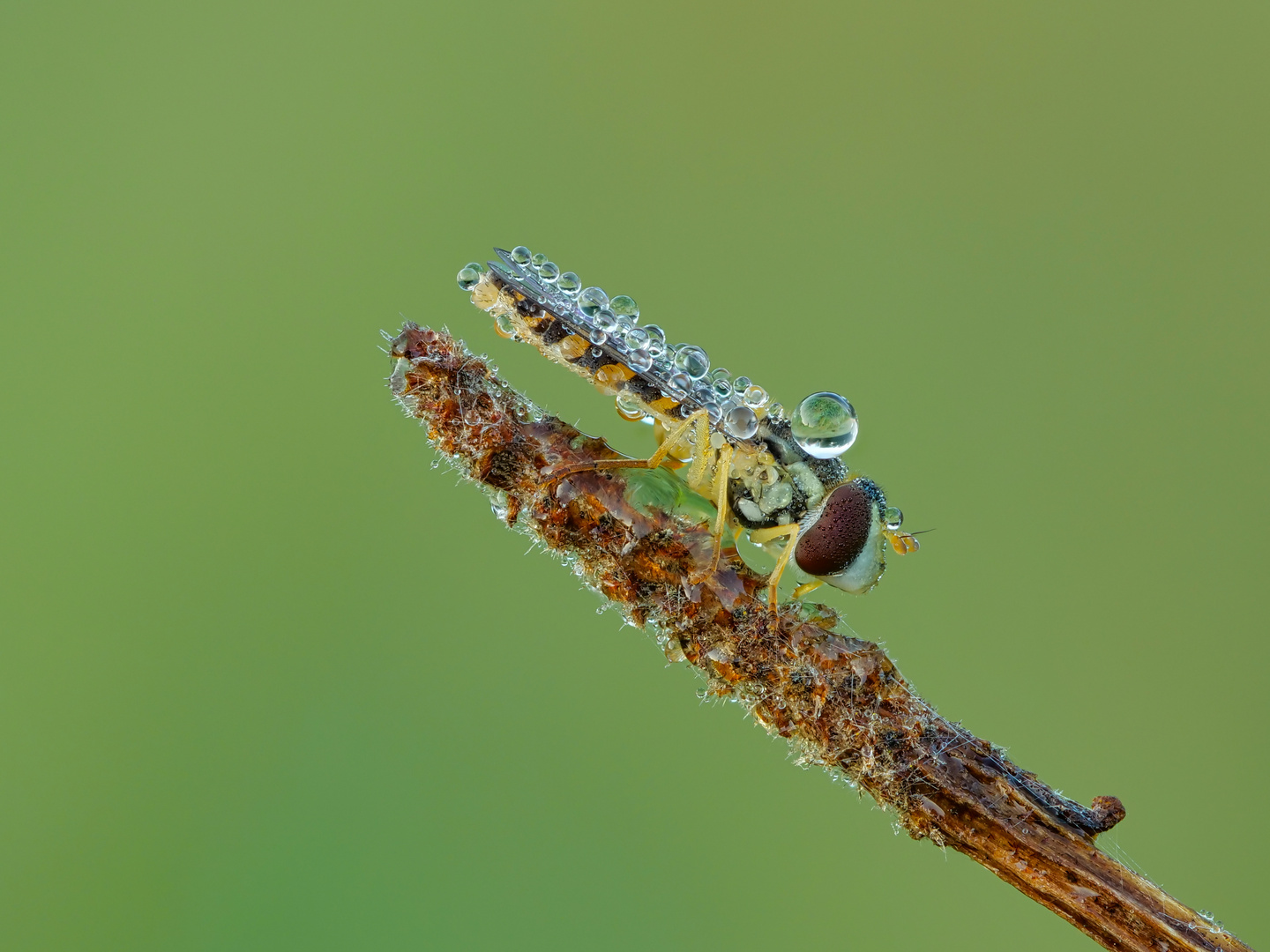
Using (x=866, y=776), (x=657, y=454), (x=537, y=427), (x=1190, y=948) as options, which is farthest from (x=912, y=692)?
(x=537, y=427)

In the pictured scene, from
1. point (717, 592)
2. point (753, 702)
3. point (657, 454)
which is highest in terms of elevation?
point (657, 454)

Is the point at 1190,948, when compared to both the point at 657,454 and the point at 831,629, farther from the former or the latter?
the point at 657,454

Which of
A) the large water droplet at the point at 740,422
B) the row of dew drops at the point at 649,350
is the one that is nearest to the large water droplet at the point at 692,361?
the row of dew drops at the point at 649,350

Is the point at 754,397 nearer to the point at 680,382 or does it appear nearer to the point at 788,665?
the point at 680,382

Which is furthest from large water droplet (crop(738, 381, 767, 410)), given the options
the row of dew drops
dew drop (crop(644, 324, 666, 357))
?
dew drop (crop(644, 324, 666, 357))

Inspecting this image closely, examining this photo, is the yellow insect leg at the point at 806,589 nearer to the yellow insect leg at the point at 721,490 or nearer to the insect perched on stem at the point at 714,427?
the insect perched on stem at the point at 714,427

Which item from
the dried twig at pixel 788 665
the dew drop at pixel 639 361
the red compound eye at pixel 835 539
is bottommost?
the dried twig at pixel 788 665

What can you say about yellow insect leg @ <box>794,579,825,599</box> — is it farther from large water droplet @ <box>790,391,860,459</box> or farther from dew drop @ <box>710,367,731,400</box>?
dew drop @ <box>710,367,731,400</box>
